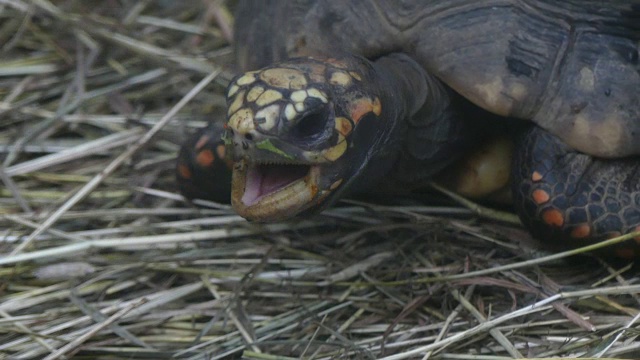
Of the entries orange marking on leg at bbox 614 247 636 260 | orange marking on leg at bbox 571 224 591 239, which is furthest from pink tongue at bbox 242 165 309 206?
orange marking on leg at bbox 614 247 636 260

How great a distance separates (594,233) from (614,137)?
0.29m

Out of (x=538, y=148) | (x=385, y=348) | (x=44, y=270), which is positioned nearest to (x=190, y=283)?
(x=44, y=270)

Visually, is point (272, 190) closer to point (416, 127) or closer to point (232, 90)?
point (232, 90)

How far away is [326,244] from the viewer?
324 centimetres

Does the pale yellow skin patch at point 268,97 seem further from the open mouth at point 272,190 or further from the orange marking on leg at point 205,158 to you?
the orange marking on leg at point 205,158

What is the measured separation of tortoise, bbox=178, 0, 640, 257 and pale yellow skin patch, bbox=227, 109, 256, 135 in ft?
0.26

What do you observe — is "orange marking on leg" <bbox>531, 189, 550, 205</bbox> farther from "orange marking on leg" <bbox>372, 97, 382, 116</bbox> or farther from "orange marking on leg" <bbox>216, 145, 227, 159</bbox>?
"orange marking on leg" <bbox>216, 145, 227, 159</bbox>

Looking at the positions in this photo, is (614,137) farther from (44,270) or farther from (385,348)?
(44,270)

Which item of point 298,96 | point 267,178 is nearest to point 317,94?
point 298,96

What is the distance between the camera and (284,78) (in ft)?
8.20

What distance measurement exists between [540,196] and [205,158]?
1105mm

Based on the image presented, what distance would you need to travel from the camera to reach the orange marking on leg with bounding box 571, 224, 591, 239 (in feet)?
9.33

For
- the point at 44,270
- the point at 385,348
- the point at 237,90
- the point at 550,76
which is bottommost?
the point at 385,348

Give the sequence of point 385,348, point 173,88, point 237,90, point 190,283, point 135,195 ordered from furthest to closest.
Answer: point 173,88 → point 135,195 → point 190,283 → point 385,348 → point 237,90
